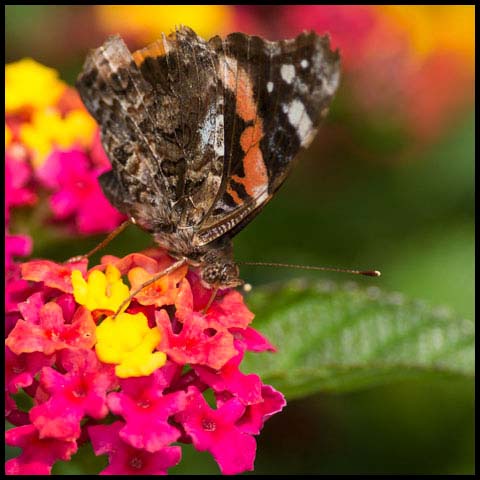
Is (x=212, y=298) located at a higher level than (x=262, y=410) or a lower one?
higher

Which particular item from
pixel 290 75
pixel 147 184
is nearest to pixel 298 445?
pixel 147 184

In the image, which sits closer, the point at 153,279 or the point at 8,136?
the point at 153,279

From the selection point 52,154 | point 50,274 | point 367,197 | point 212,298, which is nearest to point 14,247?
point 50,274

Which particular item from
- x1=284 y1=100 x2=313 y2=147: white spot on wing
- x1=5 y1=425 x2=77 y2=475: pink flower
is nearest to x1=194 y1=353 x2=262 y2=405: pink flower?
x1=5 y1=425 x2=77 y2=475: pink flower

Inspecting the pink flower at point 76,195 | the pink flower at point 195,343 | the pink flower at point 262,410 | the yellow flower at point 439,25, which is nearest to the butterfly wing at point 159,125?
the pink flower at point 76,195

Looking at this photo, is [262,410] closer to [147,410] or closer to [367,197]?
[147,410]
